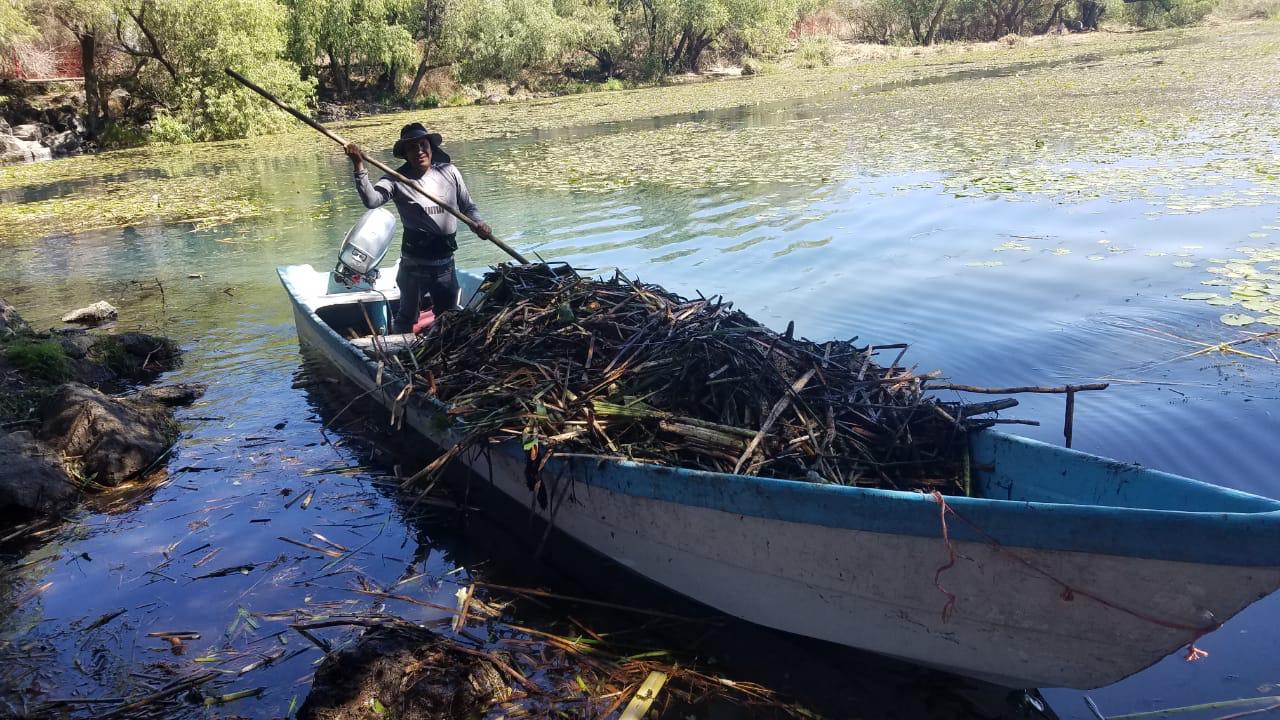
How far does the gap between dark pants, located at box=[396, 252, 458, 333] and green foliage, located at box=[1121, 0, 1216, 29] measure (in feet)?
191

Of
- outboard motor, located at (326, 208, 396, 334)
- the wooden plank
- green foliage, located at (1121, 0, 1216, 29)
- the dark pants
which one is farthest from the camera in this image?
green foliage, located at (1121, 0, 1216, 29)

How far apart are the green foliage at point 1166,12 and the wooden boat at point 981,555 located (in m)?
59.7

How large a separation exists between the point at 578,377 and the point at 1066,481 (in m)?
2.45

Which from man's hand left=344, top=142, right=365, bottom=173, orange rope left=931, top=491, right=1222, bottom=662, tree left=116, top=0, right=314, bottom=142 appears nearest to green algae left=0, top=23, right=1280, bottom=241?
tree left=116, top=0, right=314, bottom=142

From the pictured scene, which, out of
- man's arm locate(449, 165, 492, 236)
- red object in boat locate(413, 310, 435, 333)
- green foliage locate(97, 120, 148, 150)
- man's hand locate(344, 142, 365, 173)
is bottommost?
red object in boat locate(413, 310, 435, 333)

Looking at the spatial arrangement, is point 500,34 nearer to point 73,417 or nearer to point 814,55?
point 814,55

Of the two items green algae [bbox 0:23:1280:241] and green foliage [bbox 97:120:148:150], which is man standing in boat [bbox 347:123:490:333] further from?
green foliage [bbox 97:120:148:150]

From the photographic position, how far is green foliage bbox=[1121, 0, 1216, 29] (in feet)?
166

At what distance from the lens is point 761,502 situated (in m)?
3.49

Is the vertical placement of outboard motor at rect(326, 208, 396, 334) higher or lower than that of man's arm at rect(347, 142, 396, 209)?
lower

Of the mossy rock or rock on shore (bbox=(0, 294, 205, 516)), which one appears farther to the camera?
the mossy rock

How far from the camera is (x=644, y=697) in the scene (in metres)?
3.61

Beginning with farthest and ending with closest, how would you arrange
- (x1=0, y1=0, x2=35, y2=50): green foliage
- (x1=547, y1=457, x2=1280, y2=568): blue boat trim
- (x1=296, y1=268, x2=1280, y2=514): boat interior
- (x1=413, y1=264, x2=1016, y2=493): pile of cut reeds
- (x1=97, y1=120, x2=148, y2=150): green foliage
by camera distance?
(x1=97, y1=120, x2=148, y2=150): green foliage → (x1=0, y1=0, x2=35, y2=50): green foliage → (x1=413, y1=264, x2=1016, y2=493): pile of cut reeds → (x1=296, y1=268, x2=1280, y2=514): boat interior → (x1=547, y1=457, x2=1280, y2=568): blue boat trim

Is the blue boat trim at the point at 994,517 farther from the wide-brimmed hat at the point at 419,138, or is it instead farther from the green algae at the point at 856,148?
the green algae at the point at 856,148
